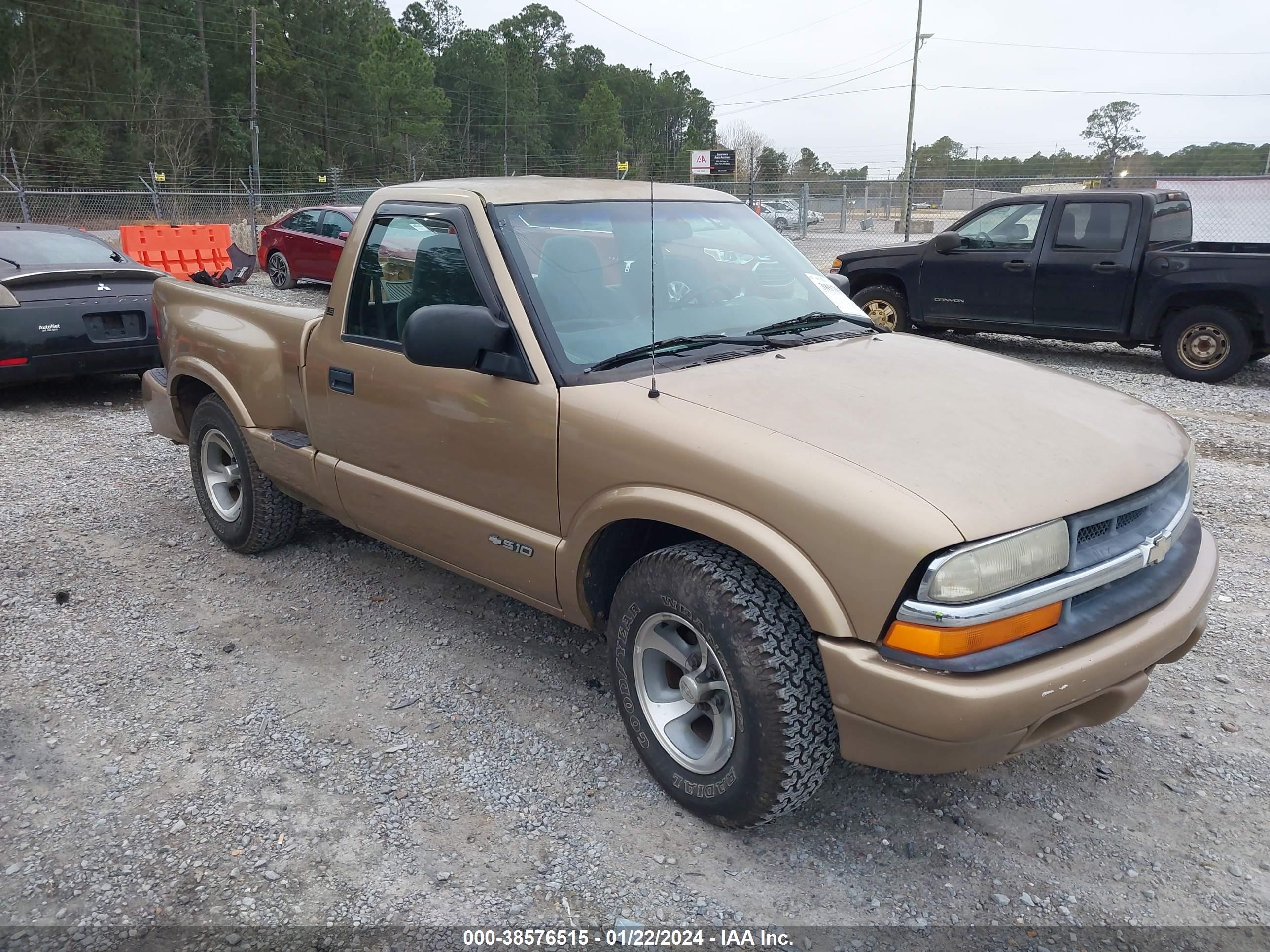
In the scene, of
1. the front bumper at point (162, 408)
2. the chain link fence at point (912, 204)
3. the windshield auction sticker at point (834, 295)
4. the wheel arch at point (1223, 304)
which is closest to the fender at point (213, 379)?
the front bumper at point (162, 408)

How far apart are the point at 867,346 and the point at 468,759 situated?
210cm

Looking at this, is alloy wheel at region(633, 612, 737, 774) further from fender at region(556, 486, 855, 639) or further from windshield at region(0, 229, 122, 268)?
windshield at region(0, 229, 122, 268)

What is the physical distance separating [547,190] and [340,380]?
3.87ft

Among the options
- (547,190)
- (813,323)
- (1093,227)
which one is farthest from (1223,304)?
(547,190)

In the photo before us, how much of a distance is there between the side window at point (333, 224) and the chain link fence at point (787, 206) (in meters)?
6.62

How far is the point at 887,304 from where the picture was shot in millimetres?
11070

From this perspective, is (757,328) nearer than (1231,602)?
Yes

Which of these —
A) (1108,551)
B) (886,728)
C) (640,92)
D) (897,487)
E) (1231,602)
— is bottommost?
(1231,602)

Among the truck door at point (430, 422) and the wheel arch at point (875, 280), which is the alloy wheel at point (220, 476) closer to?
the truck door at point (430, 422)

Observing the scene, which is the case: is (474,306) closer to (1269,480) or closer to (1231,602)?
(1231,602)

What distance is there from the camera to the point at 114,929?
2.46 metres

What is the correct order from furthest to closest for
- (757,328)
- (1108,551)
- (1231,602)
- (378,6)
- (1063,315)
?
(378,6) → (1063,315) → (1231,602) → (757,328) → (1108,551)

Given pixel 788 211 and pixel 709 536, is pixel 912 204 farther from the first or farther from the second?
pixel 709 536

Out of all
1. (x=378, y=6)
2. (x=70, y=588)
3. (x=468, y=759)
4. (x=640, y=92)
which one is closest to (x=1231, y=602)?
(x=468, y=759)
